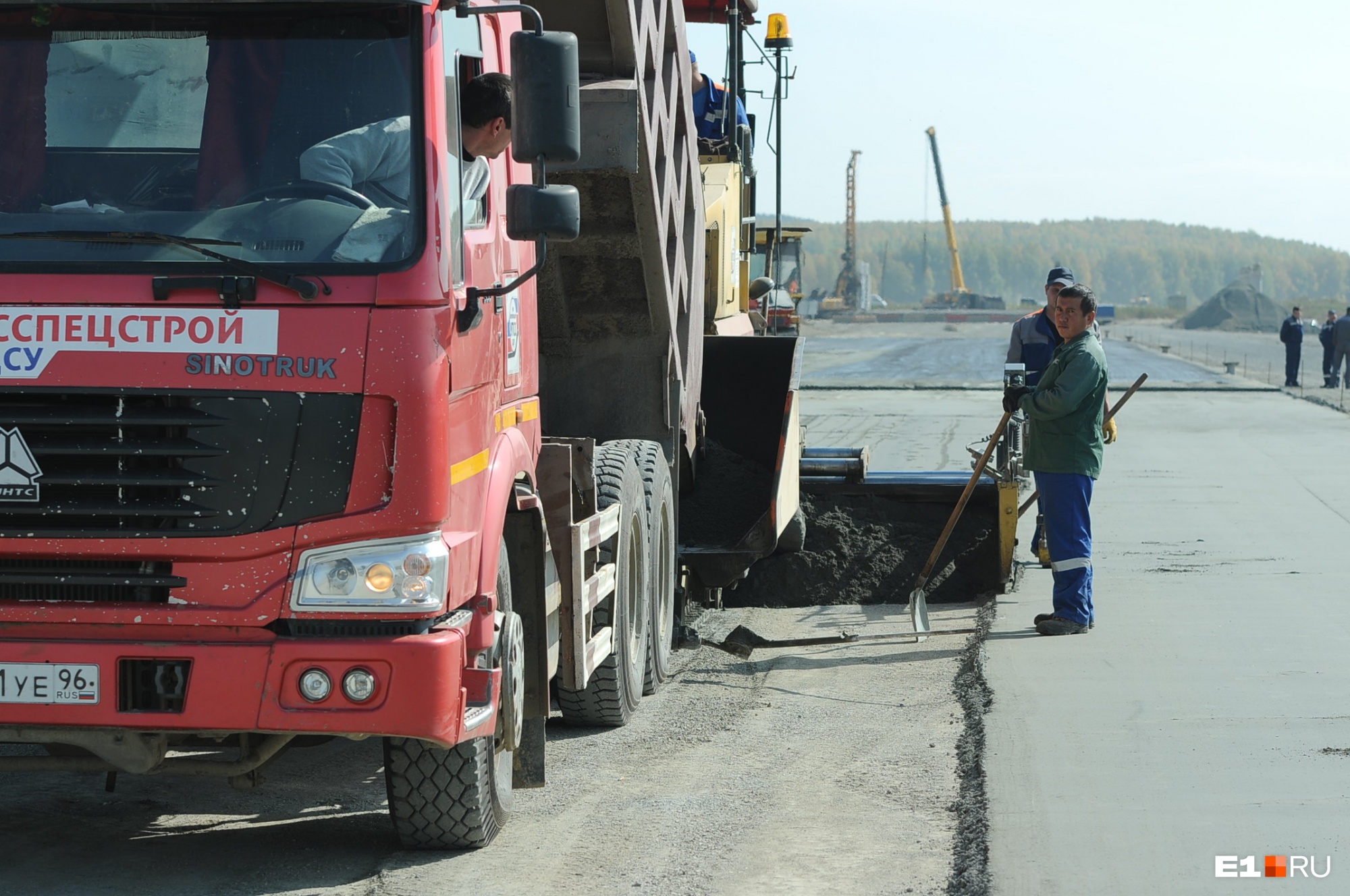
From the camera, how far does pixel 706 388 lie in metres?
9.52

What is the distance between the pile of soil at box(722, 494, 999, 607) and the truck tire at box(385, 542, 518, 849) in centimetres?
506

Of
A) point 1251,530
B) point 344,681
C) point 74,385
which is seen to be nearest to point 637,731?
point 344,681

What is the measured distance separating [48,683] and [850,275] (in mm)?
100895

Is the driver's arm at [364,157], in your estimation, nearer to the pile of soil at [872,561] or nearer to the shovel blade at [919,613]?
the shovel blade at [919,613]

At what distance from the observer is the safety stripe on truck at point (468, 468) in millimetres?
4126

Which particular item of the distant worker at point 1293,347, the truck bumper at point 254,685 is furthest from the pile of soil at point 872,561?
the distant worker at point 1293,347

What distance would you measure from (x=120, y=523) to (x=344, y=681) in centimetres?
71

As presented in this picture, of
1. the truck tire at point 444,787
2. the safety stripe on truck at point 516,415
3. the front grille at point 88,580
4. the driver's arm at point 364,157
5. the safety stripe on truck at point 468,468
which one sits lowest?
the truck tire at point 444,787

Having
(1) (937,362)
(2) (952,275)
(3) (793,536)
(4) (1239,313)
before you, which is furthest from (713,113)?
(2) (952,275)

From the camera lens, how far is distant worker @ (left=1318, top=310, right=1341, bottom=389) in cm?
3067

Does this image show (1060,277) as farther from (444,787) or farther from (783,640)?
(444,787)

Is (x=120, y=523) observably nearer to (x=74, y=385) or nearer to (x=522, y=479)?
(x=74, y=385)

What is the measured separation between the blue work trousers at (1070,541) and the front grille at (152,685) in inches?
199

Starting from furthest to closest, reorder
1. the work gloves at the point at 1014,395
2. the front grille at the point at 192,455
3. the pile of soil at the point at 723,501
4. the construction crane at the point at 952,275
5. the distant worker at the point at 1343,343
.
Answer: the construction crane at the point at 952,275 < the distant worker at the point at 1343,343 < the pile of soil at the point at 723,501 < the work gloves at the point at 1014,395 < the front grille at the point at 192,455
